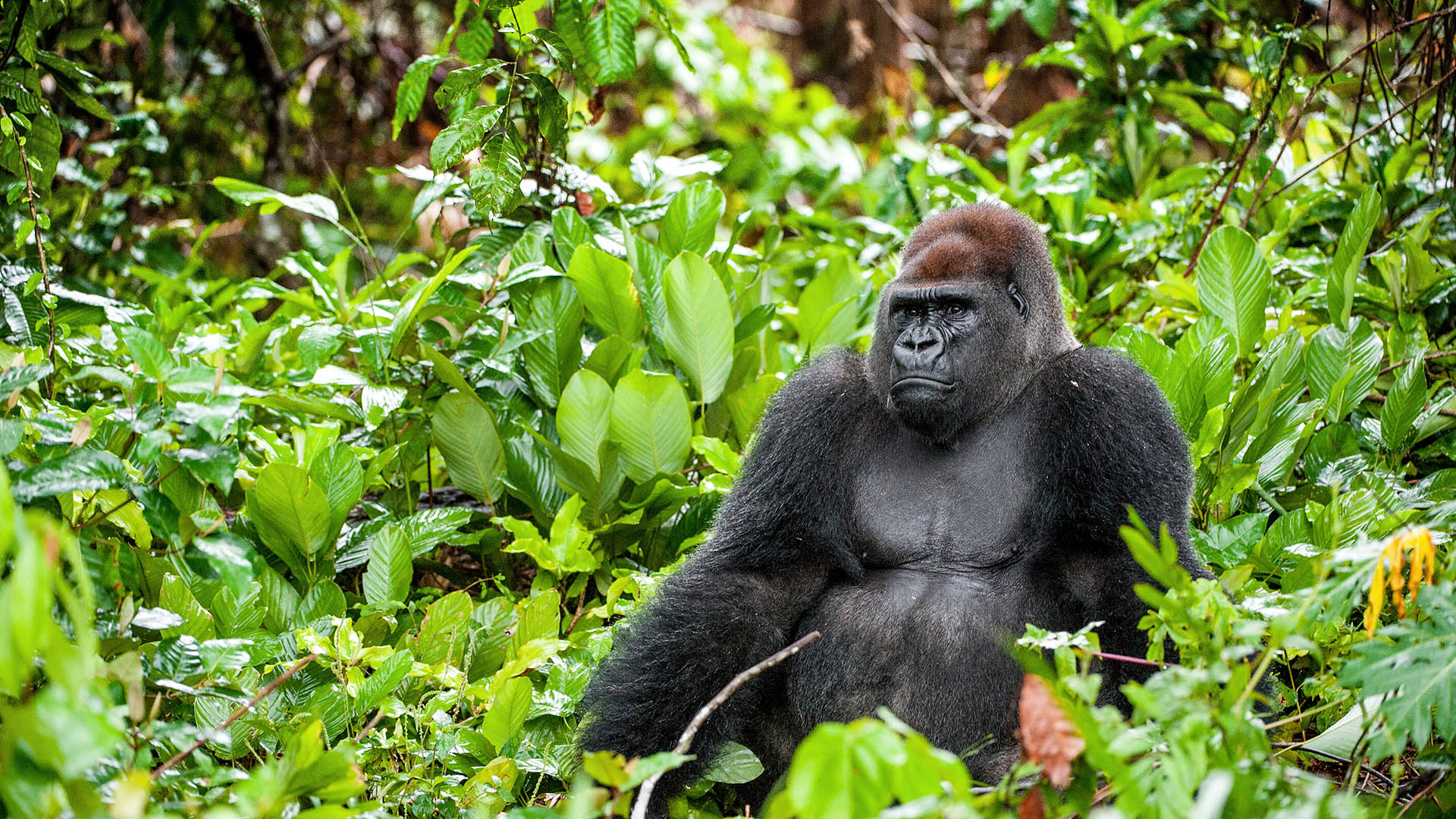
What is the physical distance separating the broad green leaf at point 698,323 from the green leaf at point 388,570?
1115mm

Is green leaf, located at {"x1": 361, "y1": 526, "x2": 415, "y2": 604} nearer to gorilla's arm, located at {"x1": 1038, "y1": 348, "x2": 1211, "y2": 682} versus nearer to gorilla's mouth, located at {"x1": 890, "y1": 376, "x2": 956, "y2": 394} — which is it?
gorilla's mouth, located at {"x1": 890, "y1": 376, "x2": 956, "y2": 394}

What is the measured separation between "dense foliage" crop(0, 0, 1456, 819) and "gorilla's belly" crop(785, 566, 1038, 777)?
0.51 feet

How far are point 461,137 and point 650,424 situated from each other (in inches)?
40.1

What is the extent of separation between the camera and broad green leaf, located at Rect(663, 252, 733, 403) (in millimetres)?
4012

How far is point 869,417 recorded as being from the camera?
336 cm

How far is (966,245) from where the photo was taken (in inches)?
132

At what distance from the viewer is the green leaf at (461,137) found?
3434 millimetres

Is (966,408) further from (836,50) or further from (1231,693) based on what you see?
(836,50)

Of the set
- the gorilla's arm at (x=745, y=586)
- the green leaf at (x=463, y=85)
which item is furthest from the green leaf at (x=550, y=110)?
the gorilla's arm at (x=745, y=586)

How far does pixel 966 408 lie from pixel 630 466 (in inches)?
46.2

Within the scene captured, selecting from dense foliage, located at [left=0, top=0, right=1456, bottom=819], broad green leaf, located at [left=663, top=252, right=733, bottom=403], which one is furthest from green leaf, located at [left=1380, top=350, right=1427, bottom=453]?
broad green leaf, located at [left=663, top=252, right=733, bottom=403]

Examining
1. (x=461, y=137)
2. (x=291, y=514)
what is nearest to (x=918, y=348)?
(x=461, y=137)

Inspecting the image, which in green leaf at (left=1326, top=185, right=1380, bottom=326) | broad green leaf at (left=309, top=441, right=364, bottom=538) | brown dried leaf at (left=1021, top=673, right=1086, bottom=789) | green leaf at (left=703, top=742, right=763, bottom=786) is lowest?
green leaf at (left=703, top=742, right=763, bottom=786)

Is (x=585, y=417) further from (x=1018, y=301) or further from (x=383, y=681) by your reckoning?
(x=1018, y=301)
